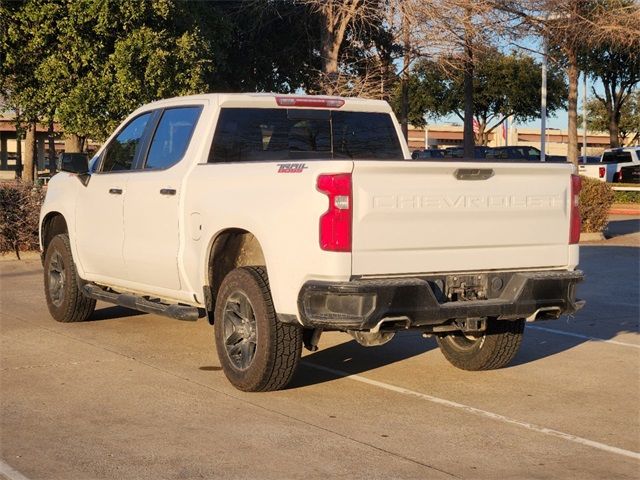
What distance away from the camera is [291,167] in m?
6.89

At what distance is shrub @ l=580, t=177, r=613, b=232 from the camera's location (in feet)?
67.7

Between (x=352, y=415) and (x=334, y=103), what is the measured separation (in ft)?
9.96

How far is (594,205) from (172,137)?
13.5 m

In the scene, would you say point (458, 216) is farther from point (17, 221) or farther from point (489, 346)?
point (17, 221)

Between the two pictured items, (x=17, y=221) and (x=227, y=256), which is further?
(x=17, y=221)

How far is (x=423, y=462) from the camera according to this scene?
5867mm

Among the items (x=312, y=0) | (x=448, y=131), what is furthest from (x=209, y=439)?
(x=448, y=131)

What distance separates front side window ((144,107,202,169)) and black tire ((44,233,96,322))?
65.8 inches

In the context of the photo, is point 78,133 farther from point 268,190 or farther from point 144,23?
point 268,190

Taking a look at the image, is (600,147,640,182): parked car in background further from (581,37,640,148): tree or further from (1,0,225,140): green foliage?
(1,0,225,140): green foliage

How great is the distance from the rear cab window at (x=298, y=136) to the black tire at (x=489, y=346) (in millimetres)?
1789

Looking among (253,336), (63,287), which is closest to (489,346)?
(253,336)

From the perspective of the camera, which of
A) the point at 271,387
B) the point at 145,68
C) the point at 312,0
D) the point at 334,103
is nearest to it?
the point at 271,387

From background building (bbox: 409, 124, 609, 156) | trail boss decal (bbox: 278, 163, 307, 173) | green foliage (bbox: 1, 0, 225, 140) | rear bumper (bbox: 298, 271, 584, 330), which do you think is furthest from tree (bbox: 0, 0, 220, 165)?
background building (bbox: 409, 124, 609, 156)
